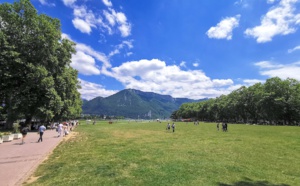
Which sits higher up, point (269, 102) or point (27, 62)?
point (27, 62)

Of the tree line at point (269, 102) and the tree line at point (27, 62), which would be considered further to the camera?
the tree line at point (269, 102)

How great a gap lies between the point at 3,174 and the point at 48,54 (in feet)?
113

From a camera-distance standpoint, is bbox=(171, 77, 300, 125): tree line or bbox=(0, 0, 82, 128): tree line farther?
bbox=(171, 77, 300, 125): tree line

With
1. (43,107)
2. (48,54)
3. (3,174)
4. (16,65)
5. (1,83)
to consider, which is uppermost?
(48,54)

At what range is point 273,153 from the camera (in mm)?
16688

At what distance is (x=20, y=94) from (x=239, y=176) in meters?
39.4

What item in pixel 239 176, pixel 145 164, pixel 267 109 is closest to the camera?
pixel 239 176

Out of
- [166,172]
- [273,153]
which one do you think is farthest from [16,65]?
[273,153]

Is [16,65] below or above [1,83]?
above

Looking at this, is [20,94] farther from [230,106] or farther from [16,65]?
[230,106]

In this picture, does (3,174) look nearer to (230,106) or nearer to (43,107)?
(43,107)

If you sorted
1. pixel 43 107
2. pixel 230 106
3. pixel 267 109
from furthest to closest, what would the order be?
pixel 230 106 → pixel 267 109 → pixel 43 107

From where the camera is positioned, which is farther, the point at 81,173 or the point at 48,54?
the point at 48,54

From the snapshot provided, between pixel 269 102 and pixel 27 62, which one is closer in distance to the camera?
pixel 27 62
